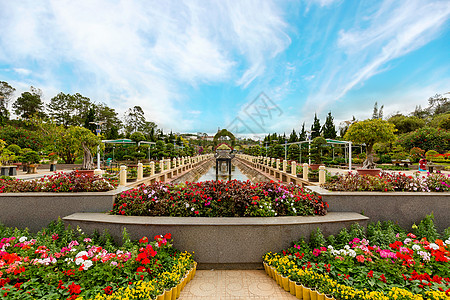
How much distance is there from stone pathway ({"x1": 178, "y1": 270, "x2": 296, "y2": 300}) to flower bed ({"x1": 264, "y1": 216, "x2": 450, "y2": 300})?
0.72 ft

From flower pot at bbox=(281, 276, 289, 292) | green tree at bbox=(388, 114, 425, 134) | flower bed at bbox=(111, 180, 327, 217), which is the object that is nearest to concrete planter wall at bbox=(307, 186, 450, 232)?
flower bed at bbox=(111, 180, 327, 217)

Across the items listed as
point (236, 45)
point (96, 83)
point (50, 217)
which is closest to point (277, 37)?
point (236, 45)

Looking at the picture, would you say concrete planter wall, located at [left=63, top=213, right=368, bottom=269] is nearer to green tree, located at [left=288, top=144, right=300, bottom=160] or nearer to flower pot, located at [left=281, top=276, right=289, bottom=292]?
flower pot, located at [left=281, top=276, right=289, bottom=292]

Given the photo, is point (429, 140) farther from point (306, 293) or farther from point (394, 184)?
point (306, 293)

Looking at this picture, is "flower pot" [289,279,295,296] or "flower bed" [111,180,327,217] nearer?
"flower pot" [289,279,295,296]

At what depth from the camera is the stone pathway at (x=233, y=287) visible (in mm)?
2307

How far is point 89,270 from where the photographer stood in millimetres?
2199

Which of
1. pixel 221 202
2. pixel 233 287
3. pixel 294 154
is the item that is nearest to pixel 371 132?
pixel 294 154

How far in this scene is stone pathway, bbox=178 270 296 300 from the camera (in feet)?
→ 7.57

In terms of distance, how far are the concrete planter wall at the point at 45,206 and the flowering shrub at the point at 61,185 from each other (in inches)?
12.1

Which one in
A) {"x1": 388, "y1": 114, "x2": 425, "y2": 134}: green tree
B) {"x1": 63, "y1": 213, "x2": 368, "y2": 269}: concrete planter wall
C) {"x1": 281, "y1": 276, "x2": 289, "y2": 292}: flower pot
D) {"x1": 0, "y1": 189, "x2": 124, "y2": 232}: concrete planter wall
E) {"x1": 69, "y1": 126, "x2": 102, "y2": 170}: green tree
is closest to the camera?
{"x1": 281, "y1": 276, "x2": 289, "y2": 292}: flower pot

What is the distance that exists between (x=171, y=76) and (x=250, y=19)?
20.1ft

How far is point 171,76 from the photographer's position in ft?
38.8

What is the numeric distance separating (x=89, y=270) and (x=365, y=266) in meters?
3.38
